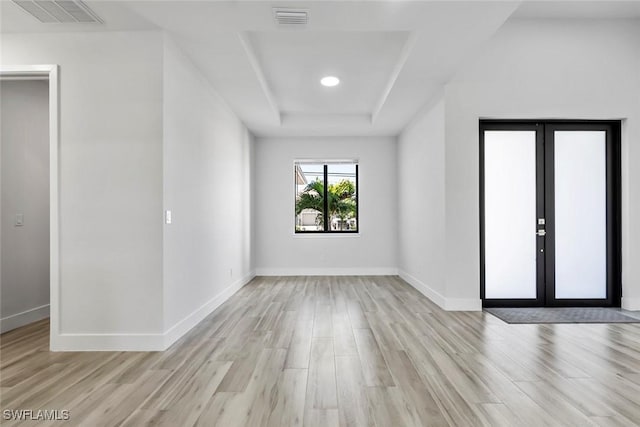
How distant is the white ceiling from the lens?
8.73 feet

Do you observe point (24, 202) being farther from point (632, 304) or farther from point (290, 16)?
point (632, 304)

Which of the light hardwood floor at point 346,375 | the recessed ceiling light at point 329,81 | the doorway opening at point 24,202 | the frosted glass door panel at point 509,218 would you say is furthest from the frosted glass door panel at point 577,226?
the doorway opening at point 24,202

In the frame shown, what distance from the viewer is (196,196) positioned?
3740 millimetres

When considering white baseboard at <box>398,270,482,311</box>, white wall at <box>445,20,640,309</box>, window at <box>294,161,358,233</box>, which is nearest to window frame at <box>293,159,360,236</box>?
window at <box>294,161,358,233</box>

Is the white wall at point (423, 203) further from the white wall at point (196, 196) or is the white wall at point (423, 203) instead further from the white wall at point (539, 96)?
the white wall at point (196, 196)

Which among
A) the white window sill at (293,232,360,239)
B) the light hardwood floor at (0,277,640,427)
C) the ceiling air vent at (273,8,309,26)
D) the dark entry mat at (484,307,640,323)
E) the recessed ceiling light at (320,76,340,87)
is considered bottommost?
the dark entry mat at (484,307,640,323)

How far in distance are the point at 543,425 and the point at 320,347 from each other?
1.58m

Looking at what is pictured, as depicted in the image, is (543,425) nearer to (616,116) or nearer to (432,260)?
(432,260)

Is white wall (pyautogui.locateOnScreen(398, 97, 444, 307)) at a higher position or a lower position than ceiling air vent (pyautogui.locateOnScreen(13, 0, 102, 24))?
lower

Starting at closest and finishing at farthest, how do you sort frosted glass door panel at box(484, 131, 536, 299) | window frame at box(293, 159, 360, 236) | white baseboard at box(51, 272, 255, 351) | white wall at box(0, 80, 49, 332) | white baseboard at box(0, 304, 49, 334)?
white baseboard at box(51, 272, 255, 351) < white baseboard at box(0, 304, 49, 334) < white wall at box(0, 80, 49, 332) < frosted glass door panel at box(484, 131, 536, 299) < window frame at box(293, 159, 360, 236)

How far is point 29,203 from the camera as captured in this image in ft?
12.5

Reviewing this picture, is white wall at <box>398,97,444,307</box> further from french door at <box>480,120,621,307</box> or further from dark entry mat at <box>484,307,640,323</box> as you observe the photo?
dark entry mat at <box>484,307,640,323</box>

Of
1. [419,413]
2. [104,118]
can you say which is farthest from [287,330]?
[104,118]

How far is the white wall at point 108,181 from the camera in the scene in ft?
9.55
